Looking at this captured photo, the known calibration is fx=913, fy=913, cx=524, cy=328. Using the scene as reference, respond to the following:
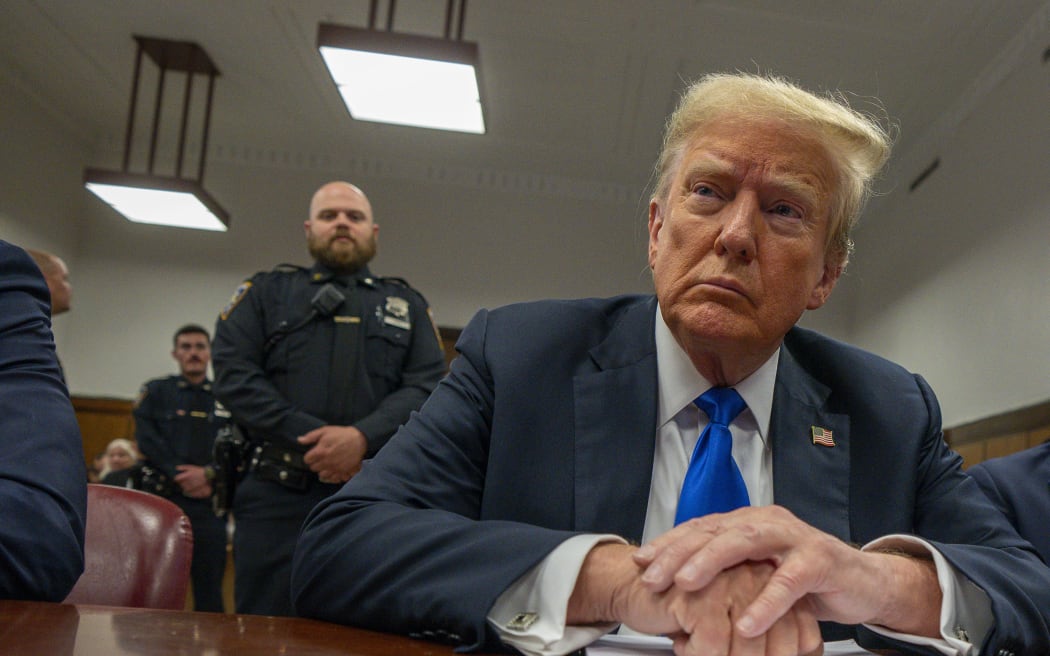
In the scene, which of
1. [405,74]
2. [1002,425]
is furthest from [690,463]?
[1002,425]

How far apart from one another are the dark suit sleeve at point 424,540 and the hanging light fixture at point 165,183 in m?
5.96

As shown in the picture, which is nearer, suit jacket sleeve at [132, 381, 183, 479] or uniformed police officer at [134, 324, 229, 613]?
uniformed police officer at [134, 324, 229, 613]

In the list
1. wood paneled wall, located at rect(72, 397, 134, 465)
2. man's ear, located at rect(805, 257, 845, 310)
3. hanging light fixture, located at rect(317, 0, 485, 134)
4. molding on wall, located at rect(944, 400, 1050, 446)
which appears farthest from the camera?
wood paneled wall, located at rect(72, 397, 134, 465)

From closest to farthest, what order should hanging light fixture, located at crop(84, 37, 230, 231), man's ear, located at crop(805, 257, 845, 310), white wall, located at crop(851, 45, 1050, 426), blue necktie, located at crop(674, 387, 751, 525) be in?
blue necktie, located at crop(674, 387, 751, 525) → man's ear, located at crop(805, 257, 845, 310) → white wall, located at crop(851, 45, 1050, 426) → hanging light fixture, located at crop(84, 37, 230, 231)

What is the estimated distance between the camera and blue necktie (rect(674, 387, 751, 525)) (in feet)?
4.01

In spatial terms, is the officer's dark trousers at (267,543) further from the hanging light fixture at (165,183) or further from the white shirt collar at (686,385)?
the hanging light fixture at (165,183)

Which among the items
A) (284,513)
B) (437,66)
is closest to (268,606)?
(284,513)

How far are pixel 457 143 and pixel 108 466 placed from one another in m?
4.03

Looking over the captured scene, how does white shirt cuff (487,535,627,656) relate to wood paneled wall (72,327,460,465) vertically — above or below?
above

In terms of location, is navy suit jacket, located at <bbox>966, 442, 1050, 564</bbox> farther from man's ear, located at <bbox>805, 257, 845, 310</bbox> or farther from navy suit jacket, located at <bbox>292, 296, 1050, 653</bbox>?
man's ear, located at <bbox>805, 257, 845, 310</bbox>

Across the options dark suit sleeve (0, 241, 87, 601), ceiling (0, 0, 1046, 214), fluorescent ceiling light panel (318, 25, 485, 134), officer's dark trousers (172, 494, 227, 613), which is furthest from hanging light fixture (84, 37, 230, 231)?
dark suit sleeve (0, 241, 87, 601)

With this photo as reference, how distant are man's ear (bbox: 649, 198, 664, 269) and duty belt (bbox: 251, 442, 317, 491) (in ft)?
6.35

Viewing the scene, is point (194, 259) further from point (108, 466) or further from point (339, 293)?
point (339, 293)

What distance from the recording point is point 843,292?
9102 millimetres
